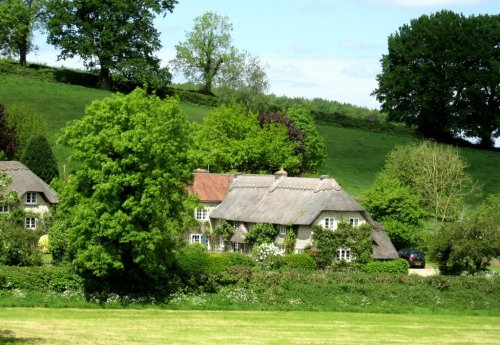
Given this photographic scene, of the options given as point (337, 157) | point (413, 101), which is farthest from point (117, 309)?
point (413, 101)

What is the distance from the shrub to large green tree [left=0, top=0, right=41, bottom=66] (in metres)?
61.9

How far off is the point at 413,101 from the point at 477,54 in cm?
838

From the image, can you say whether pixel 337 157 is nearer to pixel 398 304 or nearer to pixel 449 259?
pixel 449 259

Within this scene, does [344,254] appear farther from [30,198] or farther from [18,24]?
[18,24]

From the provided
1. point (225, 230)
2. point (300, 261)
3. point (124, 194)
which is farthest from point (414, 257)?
point (124, 194)

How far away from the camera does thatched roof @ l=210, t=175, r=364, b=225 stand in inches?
2360

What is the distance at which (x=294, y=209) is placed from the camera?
6094cm

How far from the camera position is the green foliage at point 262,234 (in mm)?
60781

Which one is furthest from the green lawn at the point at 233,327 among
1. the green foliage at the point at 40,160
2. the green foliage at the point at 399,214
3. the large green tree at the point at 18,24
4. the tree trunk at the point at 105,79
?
the large green tree at the point at 18,24

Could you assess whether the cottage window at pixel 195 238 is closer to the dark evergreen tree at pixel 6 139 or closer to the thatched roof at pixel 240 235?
the thatched roof at pixel 240 235

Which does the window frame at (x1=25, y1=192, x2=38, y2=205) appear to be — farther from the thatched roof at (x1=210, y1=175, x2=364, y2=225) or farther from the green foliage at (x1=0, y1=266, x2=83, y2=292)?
the green foliage at (x1=0, y1=266, x2=83, y2=292)

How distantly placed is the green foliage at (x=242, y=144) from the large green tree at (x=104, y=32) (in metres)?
26.3

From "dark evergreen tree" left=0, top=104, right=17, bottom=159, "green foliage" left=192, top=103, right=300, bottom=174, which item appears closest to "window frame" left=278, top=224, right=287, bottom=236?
"green foliage" left=192, top=103, right=300, bottom=174

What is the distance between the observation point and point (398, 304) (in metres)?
49.4
